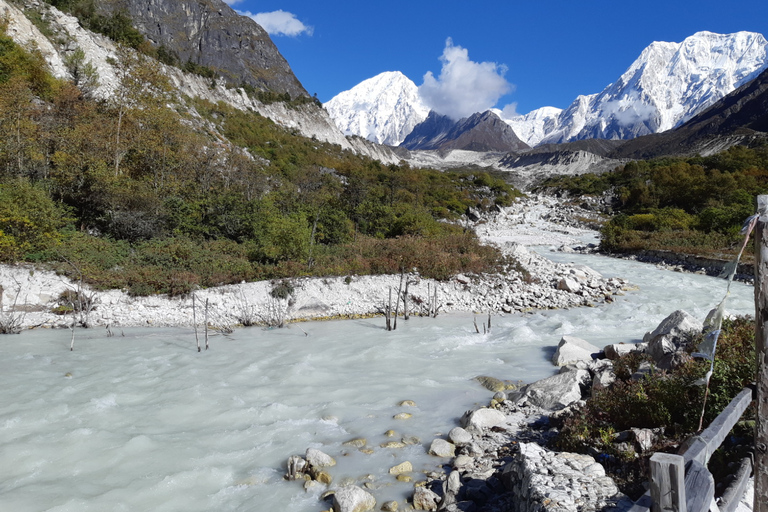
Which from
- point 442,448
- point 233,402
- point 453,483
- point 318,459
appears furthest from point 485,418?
point 233,402

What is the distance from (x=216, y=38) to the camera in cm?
7338

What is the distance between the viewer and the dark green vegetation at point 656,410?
4.39m

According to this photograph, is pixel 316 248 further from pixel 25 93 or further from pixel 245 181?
pixel 25 93

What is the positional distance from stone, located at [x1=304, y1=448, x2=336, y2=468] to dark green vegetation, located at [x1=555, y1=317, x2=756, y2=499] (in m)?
3.19

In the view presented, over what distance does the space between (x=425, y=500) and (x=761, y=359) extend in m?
3.73

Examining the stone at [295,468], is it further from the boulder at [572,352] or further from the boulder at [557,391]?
the boulder at [572,352]

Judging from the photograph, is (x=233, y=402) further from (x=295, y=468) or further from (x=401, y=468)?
(x=401, y=468)

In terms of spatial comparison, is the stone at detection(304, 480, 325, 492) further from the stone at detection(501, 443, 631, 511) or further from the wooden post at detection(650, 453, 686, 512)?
the wooden post at detection(650, 453, 686, 512)

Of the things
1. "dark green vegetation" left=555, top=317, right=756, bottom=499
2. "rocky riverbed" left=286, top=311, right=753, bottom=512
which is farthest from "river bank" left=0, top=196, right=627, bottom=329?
"dark green vegetation" left=555, top=317, right=756, bottom=499

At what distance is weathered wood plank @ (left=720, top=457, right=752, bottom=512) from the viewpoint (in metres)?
3.11

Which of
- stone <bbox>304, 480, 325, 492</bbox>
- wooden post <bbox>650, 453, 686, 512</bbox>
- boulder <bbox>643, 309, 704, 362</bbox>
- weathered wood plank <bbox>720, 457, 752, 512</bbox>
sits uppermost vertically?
wooden post <bbox>650, 453, 686, 512</bbox>

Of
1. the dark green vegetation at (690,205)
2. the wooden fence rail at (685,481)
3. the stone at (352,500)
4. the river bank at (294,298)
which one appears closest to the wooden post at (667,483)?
the wooden fence rail at (685,481)

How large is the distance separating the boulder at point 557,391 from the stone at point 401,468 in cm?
280

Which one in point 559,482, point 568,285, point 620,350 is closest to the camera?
point 559,482
